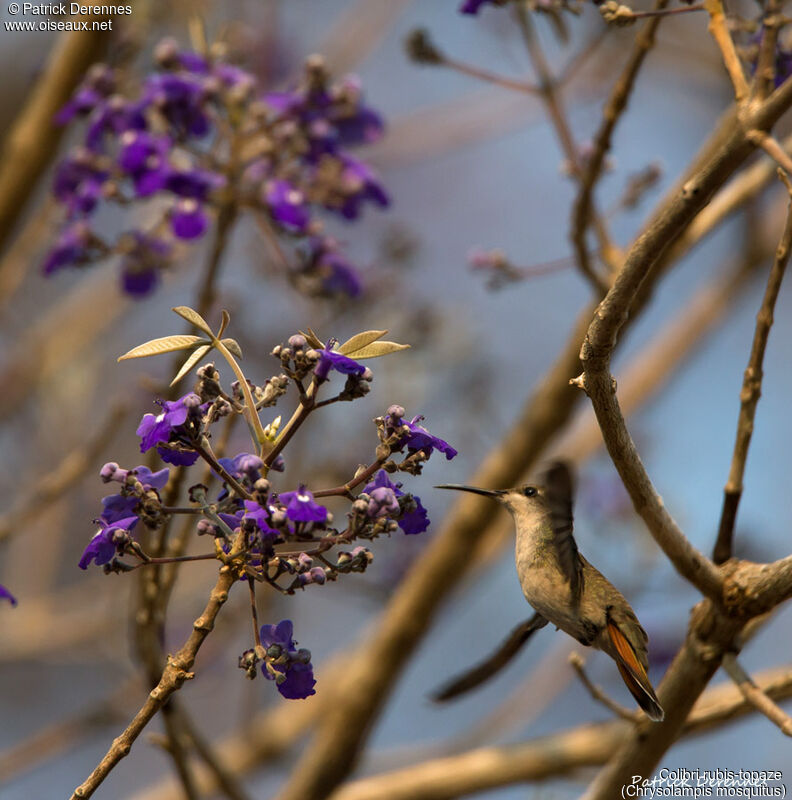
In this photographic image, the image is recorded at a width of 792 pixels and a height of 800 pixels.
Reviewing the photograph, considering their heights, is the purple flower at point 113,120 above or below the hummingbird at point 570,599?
above

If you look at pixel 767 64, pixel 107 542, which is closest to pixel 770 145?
pixel 767 64

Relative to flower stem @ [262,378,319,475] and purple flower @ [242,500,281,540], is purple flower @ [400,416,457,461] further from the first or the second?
purple flower @ [242,500,281,540]

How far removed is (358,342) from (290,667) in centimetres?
61

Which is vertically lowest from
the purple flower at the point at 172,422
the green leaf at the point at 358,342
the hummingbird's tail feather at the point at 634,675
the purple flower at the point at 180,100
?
the hummingbird's tail feather at the point at 634,675

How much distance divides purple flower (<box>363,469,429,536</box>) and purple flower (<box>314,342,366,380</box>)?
190 millimetres

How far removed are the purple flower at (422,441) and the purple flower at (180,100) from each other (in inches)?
85.7

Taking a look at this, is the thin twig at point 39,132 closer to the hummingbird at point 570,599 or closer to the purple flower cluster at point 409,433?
the hummingbird at point 570,599

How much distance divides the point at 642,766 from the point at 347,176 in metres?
2.26

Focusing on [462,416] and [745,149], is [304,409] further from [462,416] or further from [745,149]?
[462,416]

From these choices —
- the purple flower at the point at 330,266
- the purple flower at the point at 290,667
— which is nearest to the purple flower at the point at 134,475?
the purple flower at the point at 290,667

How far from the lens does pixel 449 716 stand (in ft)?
37.5

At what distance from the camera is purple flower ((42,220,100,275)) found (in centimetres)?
386

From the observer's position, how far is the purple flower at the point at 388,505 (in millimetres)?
1764

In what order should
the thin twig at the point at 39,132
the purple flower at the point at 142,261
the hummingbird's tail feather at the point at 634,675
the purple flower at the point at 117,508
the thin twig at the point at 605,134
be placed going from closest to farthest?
the purple flower at the point at 117,508, the hummingbird's tail feather at the point at 634,675, the thin twig at the point at 605,134, the purple flower at the point at 142,261, the thin twig at the point at 39,132
